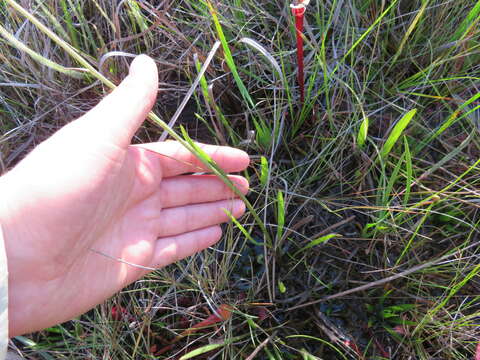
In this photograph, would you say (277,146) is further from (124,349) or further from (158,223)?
(124,349)

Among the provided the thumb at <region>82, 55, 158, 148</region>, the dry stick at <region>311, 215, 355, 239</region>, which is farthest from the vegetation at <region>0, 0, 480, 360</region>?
the thumb at <region>82, 55, 158, 148</region>

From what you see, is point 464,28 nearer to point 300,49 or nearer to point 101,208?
point 300,49

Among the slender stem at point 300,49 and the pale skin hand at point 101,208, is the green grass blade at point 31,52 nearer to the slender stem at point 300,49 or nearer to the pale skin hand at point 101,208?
the pale skin hand at point 101,208

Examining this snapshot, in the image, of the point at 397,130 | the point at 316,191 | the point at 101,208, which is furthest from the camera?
the point at 316,191

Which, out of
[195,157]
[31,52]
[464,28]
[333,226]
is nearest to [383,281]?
[333,226]

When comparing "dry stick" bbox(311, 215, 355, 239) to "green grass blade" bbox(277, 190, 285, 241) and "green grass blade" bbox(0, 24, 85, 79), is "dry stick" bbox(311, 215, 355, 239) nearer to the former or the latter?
"green grass blade" bbox(277, 190, 285, 241)

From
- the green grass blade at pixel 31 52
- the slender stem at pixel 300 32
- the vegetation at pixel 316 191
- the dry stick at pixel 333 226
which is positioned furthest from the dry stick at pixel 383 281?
the green grass blade at pixel 31 52
